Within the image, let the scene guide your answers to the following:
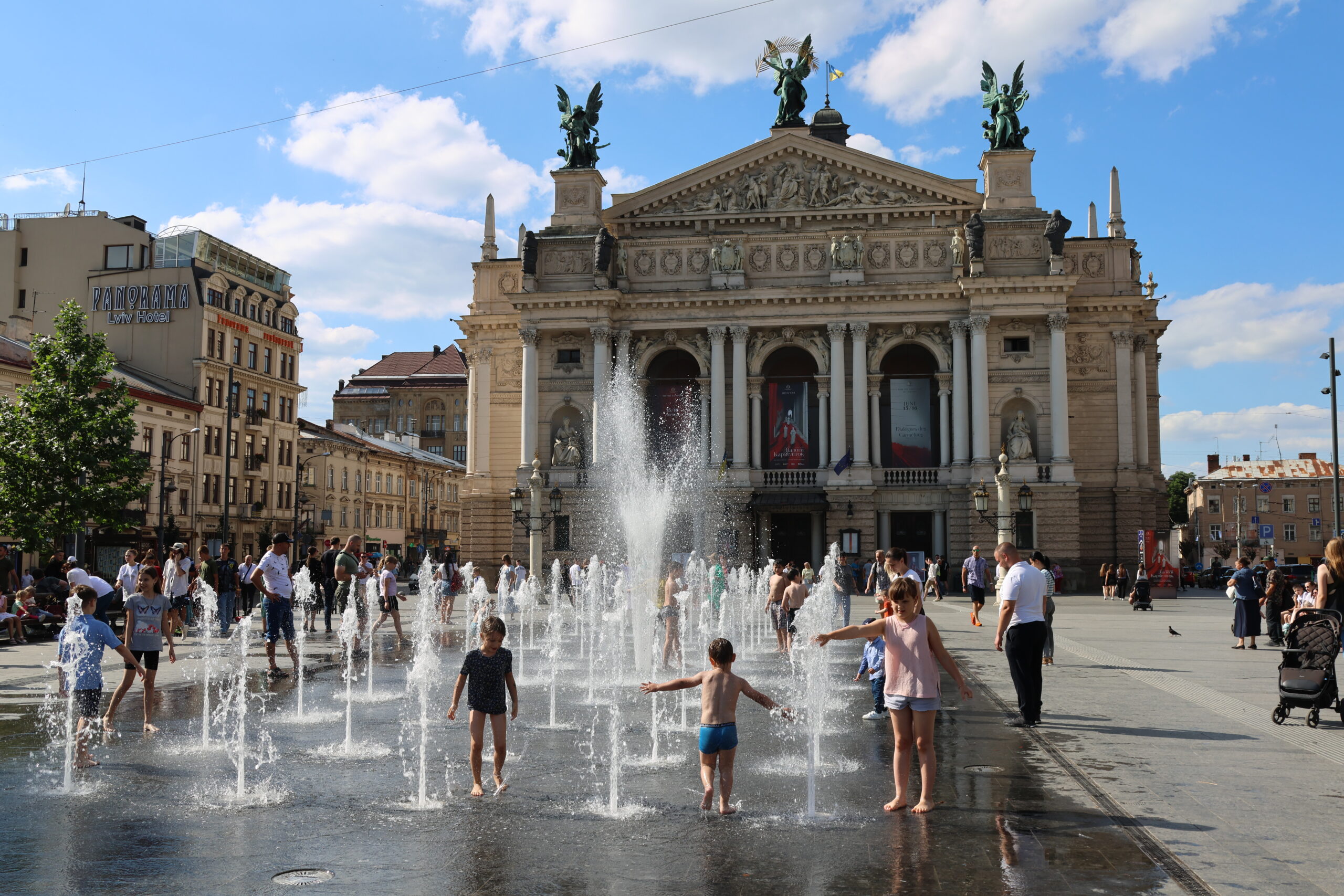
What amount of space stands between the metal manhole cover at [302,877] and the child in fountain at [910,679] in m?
3.68

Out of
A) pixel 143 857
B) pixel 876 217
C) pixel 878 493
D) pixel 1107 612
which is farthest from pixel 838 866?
pixel 876 217

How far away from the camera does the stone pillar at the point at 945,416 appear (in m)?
52.1

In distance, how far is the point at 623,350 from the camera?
176ft

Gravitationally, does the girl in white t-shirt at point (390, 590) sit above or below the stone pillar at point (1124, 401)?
below

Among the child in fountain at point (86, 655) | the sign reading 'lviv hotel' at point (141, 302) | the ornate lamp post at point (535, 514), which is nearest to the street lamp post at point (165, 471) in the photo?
the sign reading 'lviv hotel' at point (141, 302)

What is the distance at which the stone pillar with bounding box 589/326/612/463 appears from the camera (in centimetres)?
5275

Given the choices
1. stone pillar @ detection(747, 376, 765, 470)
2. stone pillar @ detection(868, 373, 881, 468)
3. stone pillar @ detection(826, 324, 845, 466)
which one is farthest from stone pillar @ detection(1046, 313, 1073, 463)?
stone pillar @ detection(747, 376, 765, 470)

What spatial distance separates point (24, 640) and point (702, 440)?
33.3 metres

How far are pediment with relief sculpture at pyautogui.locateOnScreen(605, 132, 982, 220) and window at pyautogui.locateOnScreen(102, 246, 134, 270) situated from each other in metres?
30.1

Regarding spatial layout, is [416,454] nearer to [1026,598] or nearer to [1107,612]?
[1107,612]

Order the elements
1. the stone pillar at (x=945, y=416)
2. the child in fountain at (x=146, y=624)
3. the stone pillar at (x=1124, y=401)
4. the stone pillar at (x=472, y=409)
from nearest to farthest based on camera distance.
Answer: the child in fountain at (x=146, y=624) < the stone pillar at (x=945, y=416) < the stone pillar at (x=1124, y=401) < the stone pillar at (x=472, y=409)

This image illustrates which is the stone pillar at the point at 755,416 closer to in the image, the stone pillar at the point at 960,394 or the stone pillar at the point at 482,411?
the stone pillar at the point at 960,394

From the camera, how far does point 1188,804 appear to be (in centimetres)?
845

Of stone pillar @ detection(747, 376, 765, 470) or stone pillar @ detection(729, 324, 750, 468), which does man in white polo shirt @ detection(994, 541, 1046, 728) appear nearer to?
stone pillar @ detection(729, 324, 750, 468)
